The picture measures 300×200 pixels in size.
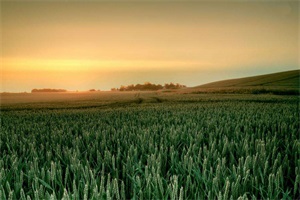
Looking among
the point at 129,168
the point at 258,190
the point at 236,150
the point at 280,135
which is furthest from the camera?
the point at 280,135

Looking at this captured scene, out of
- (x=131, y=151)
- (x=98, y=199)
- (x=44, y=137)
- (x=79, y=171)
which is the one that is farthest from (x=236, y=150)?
(x=44, y=137)

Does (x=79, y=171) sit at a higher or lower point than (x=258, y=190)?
higher

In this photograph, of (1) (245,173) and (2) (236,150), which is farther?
(2) (236,150)

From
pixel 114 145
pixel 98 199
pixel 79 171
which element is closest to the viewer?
pixel 98 199

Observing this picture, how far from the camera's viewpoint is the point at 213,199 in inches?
63.0

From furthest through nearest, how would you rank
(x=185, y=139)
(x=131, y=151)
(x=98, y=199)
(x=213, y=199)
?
1. (x=185, y=139)
2. (x=131, y=151)
3. (x=213, y=199)
4. (x=98, y=199)

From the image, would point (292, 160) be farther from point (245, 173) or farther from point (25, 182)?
point (25, 182)

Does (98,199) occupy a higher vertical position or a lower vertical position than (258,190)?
higher

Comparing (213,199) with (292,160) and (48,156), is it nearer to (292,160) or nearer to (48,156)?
(292,160)

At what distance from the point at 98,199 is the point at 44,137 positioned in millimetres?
2620

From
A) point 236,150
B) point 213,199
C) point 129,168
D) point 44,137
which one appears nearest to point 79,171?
point 129,168

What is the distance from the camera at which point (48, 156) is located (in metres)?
2.44

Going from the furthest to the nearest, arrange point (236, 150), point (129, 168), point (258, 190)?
1. point (236, 150)
2. point (129, 168)
3. point (258, 190)

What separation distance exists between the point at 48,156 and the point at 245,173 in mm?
→ 1570
